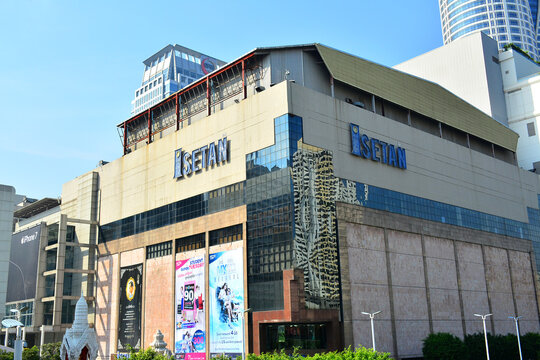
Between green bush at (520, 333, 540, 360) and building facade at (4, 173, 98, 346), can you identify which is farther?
building facade at (4, 173, 98, 346)

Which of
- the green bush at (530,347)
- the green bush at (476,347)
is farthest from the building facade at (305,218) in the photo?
the green bush at (530,347)

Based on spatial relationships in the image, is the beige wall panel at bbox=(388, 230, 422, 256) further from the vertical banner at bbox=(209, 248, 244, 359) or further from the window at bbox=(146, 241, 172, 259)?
the window at bbox=(146, 241, 172, 259)

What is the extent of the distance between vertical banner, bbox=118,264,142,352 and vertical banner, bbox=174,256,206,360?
31.1 feet

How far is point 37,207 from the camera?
109312 mm

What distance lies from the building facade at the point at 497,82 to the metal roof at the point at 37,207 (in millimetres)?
81835

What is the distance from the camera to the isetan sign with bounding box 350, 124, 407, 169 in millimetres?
66750

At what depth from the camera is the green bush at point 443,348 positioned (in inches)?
2360

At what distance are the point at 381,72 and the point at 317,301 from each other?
34.5 metres

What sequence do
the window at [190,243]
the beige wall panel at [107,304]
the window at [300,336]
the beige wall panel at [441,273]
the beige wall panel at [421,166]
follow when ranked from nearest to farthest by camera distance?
1. the window at [300,336]
2. the beige wall panel at [421,166]
3. the window at [190,243]
4. the beige wall panel at [441,273]
5. the beige wall panel at [107,304]

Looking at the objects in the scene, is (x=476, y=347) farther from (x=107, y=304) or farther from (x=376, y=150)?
(x=107, y=304)

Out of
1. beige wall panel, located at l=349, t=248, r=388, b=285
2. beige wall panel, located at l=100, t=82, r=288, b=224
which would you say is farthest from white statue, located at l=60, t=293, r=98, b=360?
beige wall panel, located at l=349, t=248, r=388, b=285

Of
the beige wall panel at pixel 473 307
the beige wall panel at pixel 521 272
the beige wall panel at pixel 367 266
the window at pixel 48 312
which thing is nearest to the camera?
the beige wall panel at pixel 367 266

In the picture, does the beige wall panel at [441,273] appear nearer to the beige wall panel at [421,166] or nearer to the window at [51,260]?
the beige wall panel at [421,166]

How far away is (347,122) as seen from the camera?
66938 millimetres
